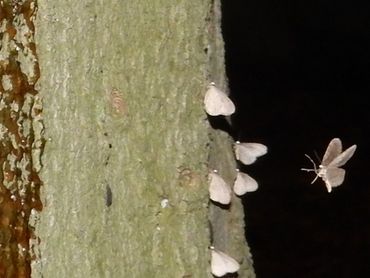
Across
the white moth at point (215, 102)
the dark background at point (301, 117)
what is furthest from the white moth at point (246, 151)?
the dark background at point (301, 117)

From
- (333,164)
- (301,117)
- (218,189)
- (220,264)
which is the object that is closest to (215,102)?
(218,189)

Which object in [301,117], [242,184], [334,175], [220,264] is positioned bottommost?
[220,264]

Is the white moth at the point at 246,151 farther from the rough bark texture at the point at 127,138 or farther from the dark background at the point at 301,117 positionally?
the dark background at the point at 301,117

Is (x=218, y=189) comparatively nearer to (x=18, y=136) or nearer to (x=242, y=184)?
(x=242, y=184)

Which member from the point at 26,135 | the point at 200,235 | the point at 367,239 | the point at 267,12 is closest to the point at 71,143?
the point at 26,135

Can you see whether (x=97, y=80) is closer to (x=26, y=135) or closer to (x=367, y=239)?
(x=26, y=135)
